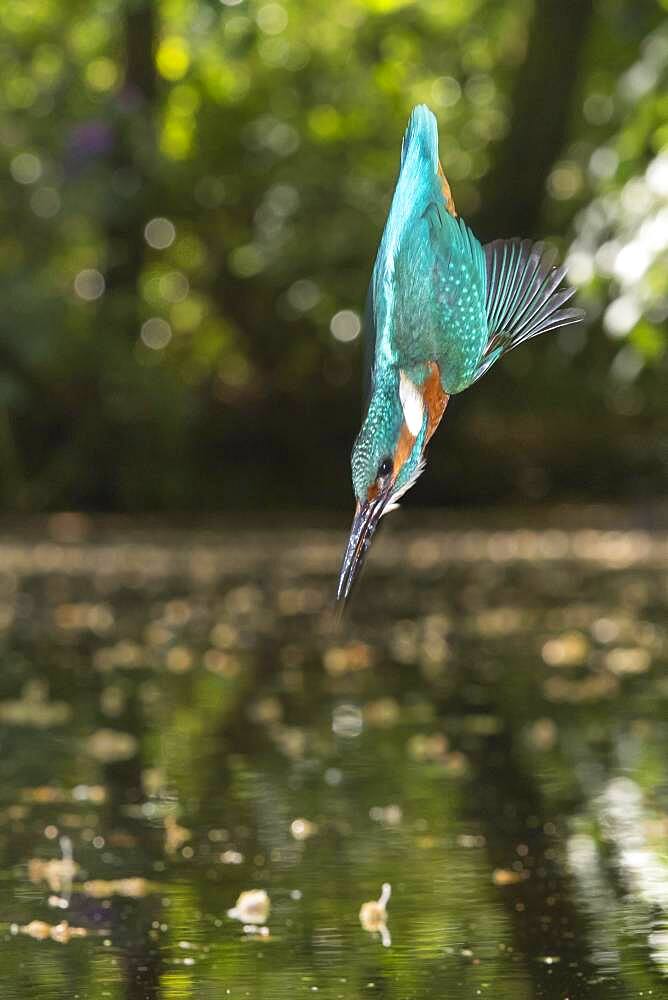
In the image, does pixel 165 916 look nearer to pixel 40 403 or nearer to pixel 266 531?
pixel 266 531

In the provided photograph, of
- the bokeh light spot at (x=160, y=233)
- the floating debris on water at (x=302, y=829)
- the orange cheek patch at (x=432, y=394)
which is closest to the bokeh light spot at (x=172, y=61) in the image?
the bokeh light spot at (x=160, y=233)

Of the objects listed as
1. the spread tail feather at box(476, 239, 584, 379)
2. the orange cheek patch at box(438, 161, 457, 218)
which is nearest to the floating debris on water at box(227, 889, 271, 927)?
the spread tail feather at box(476, 239, 584, 379)

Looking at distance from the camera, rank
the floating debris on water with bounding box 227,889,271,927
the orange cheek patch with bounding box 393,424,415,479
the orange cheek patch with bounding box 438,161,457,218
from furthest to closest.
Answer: the floating debris on water with bounding box 227,889,271,927
the orange cheek patch with bounding box 438,161,457,218
the orange cheek patch with bounding box 393,424,415,479

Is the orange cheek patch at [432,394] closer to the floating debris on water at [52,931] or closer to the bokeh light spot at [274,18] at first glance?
the floating debris on water at [52,931]

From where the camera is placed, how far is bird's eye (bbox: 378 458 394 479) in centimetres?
271

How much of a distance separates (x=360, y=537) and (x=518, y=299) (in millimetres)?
415

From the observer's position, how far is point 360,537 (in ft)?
9.02

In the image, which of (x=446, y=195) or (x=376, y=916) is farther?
(x=376, y=916)

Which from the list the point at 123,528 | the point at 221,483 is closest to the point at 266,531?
the point at 123,528

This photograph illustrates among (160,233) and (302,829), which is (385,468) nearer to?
(302,829)

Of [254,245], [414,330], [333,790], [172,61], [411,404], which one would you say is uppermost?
[172,61]

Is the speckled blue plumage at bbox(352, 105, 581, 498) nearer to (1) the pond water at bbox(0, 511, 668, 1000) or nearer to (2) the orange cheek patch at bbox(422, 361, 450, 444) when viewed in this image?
(2) the orange cheek patch at bbox(422, 361, 450, 444)

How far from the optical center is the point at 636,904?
4.08m

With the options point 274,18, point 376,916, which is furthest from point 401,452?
point 274,18
